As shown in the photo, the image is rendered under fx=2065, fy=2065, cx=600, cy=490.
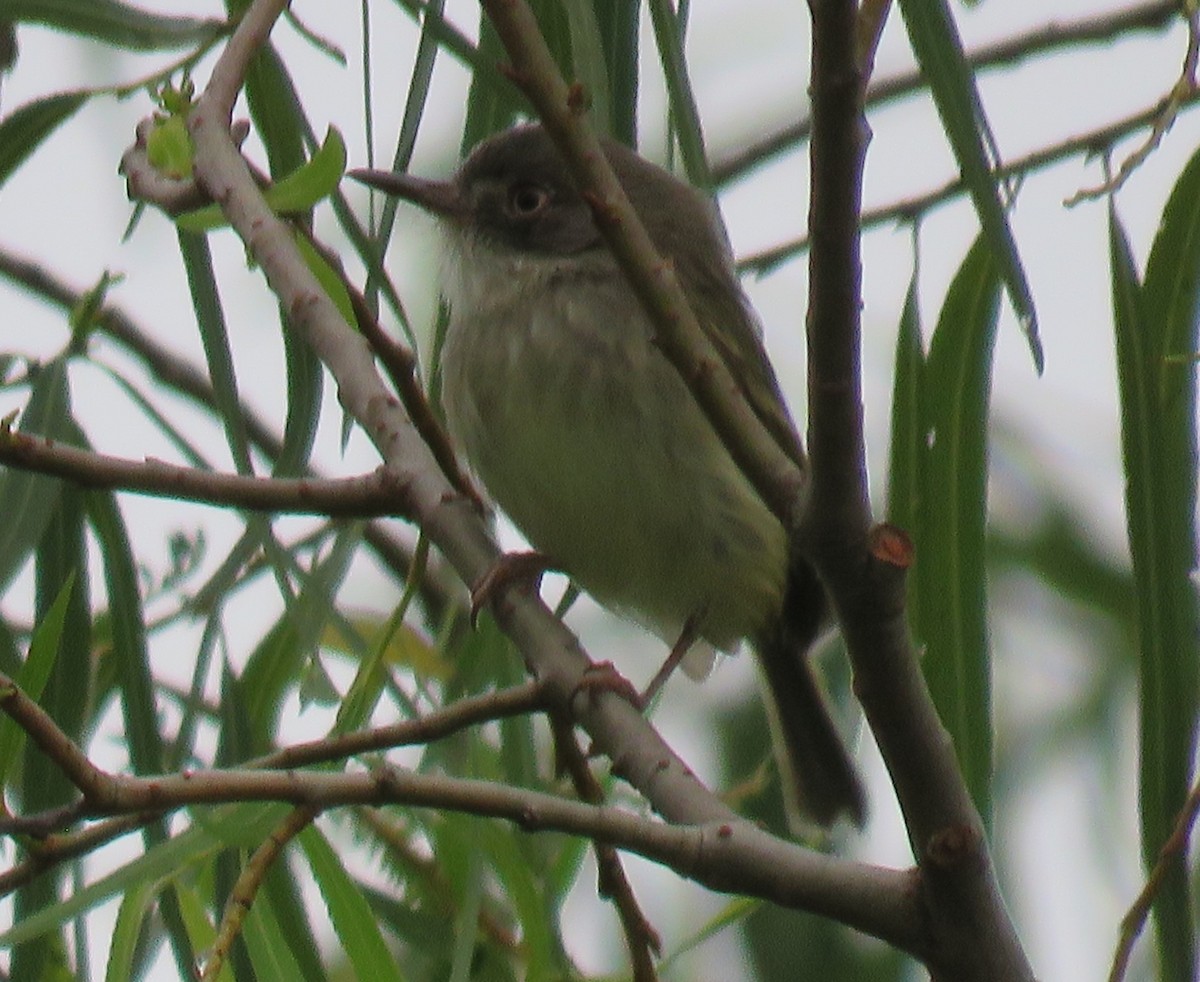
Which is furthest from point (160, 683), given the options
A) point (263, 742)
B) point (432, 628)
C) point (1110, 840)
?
point (1110, 840)

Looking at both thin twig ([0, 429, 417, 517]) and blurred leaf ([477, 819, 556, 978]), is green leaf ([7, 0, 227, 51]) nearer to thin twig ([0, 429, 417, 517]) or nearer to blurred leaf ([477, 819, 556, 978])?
thin twig ([0, 429, 417, 517])

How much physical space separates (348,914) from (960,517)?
3.04ft

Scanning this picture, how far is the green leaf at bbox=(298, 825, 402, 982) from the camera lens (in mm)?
2170

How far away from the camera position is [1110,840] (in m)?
3.80

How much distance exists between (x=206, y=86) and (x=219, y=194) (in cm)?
15

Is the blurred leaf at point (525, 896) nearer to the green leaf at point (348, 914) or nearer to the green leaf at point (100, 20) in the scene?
the green leaf at point (348, 914)

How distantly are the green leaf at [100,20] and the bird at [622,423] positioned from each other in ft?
1.25

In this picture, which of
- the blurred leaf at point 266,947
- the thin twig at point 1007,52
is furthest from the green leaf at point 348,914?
the thin twig at point 1007,52

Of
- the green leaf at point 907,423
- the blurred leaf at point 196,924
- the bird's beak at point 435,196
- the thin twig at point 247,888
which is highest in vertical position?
the bird's beak at point 435,196

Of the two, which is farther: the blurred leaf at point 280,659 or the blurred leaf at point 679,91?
the blurred leaf at point 280,659

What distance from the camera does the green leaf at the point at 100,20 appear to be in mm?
2650

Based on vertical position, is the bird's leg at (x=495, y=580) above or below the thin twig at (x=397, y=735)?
above

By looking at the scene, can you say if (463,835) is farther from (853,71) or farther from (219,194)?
(853,71)

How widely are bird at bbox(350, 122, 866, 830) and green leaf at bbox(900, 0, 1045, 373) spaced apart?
897 mm
